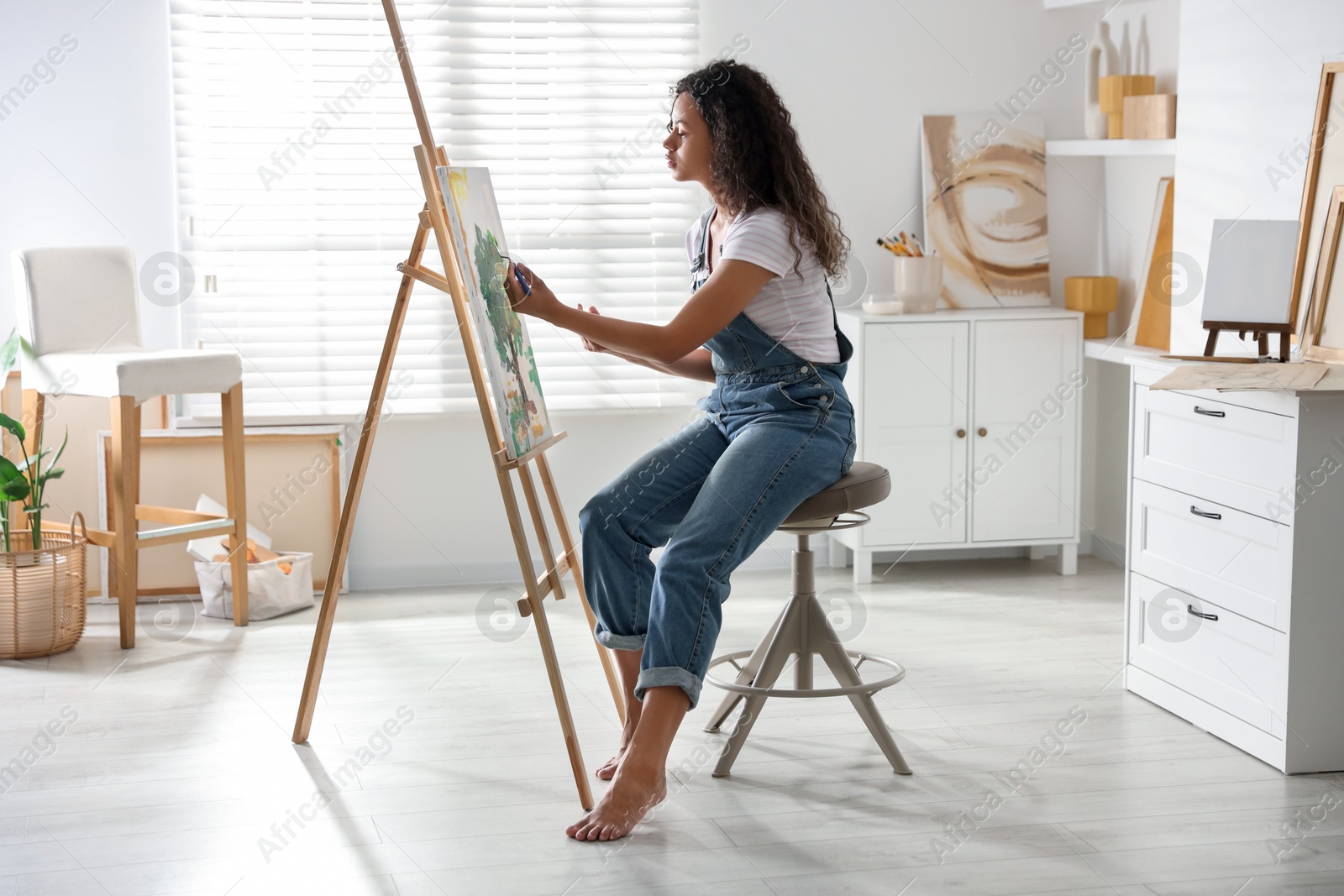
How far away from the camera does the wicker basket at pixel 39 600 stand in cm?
341

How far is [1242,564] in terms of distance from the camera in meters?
2.72

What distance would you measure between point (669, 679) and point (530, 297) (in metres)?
0.72

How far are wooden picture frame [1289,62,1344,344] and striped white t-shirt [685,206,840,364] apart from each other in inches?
43.7

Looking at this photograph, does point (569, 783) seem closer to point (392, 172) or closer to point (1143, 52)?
point (392, 172)

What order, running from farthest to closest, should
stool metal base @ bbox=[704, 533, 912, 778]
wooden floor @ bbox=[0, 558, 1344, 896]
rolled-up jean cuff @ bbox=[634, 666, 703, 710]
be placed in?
stool metal base @ bbox=[704, 533, 912, 778], rolled-up jean cuff @ bbox=[634, 666, 703, 710], wooden floor @ bbox=[0, 558, 1344, 896]

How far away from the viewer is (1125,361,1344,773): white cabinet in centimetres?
257

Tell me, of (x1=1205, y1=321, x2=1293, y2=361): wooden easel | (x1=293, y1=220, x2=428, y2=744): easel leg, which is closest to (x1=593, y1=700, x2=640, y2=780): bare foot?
(x1=293, y1=220, x2=428, y2=744): easel leg

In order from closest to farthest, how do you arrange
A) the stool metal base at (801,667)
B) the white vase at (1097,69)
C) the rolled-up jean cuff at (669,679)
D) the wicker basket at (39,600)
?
the rolled-up jean cuff at (669,679)
the stool metal base at (801,667)
the wicker basket at (39,600)
the white vase at (1097,69)

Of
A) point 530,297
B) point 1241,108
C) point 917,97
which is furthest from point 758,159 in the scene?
point 917,97

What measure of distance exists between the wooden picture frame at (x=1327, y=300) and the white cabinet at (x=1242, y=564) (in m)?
0.29

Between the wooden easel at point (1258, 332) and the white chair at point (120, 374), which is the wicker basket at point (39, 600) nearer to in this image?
the white chair at point (120, 374)

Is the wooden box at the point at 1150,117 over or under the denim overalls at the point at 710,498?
over

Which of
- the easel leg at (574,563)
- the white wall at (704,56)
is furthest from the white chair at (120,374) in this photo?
the easel leg at (574,563)

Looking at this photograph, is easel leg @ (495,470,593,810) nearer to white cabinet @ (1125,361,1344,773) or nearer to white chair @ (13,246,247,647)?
white cabinet @ (1125,361,1344,773)
